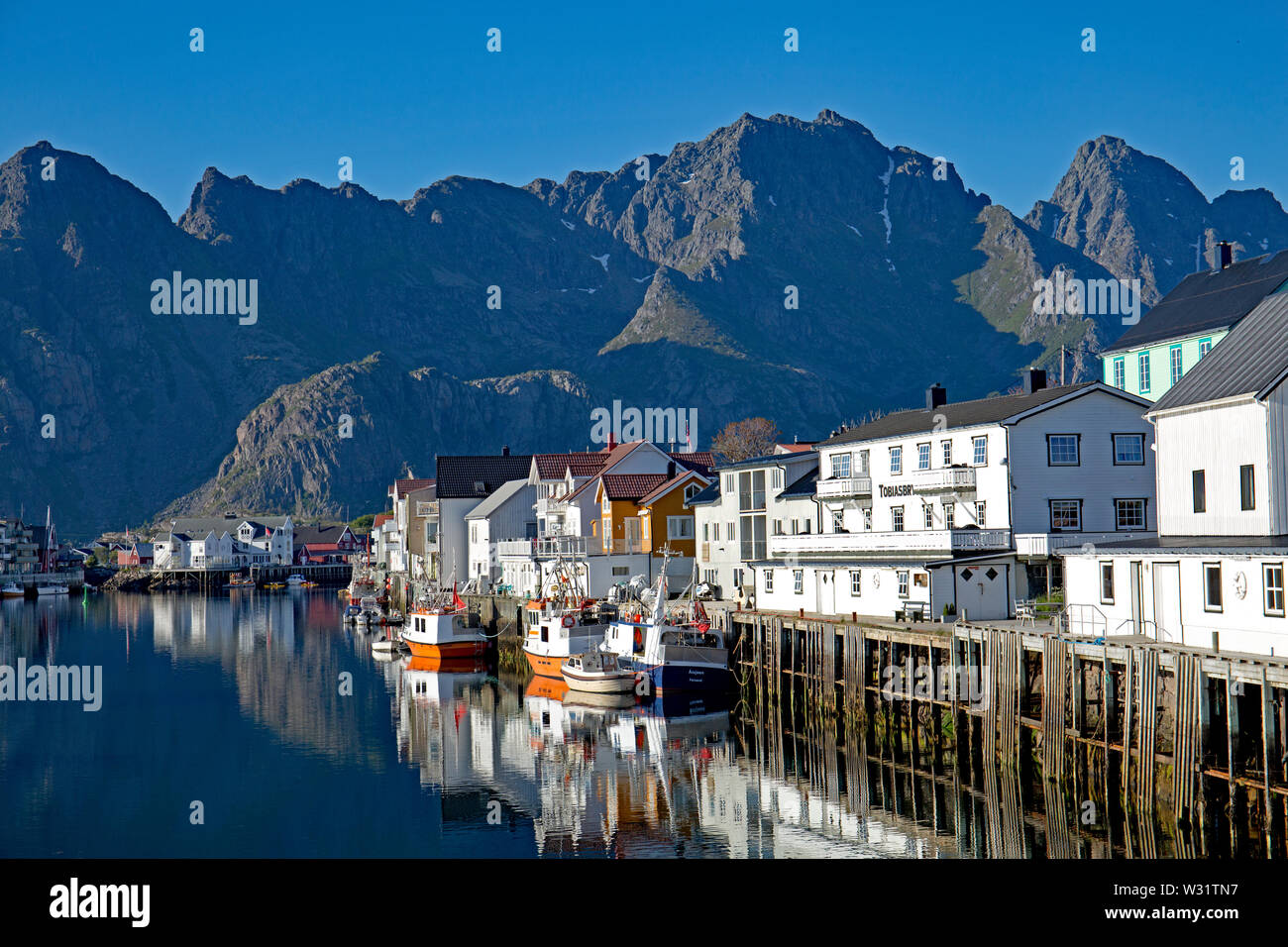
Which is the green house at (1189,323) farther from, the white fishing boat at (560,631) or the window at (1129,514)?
the white fishing boat at (560,631)

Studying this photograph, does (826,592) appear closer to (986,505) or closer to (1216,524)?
(986,505)

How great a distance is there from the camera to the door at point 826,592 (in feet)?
187

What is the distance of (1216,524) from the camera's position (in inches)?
1431

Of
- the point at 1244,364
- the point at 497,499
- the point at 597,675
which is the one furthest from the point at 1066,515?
the point at 497,499

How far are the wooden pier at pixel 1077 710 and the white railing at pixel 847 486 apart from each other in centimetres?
1078

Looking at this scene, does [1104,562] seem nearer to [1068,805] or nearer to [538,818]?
[1068,805]

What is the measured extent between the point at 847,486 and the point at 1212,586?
1121 inches

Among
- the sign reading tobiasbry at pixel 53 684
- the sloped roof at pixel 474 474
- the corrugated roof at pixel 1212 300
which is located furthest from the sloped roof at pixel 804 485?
the sloped roof at pixel 474 474

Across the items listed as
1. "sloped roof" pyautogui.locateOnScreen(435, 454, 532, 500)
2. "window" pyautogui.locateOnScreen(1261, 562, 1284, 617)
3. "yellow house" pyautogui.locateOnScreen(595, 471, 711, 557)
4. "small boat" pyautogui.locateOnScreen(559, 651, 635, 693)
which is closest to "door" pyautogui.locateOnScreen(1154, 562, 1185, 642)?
"window" pyautogui.locateOnScreen(1261, 562, 1284, 617)

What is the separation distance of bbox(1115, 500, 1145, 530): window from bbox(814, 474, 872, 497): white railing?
1227cm

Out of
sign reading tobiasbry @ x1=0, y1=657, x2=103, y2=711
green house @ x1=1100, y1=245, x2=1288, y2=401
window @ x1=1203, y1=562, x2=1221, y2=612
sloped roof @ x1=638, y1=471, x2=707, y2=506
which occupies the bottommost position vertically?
sign reading tobiasbry @ x1=0, y1=657, x2=103, y2=711

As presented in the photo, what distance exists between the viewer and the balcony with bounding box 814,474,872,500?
61656 mm

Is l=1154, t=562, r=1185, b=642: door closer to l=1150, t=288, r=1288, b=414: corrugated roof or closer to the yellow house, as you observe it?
l=1150, t=288, r=1288, b=414: corrugated roof
